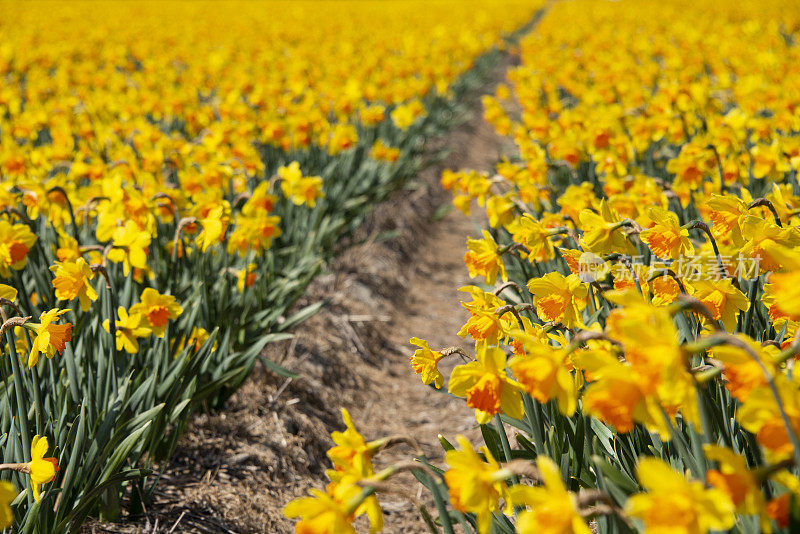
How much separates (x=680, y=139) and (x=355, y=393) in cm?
239

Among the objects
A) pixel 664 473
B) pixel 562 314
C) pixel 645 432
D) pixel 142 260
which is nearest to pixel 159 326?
pixel 142 260

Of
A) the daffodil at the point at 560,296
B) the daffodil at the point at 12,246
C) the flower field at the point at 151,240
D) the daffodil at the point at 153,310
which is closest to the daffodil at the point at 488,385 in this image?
the daffodil at the point at 560,296

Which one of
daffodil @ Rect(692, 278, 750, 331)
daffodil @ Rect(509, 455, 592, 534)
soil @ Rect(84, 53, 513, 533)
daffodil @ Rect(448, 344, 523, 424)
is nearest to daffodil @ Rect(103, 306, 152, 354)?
soil @ Rect(84, 53, 513, 533)

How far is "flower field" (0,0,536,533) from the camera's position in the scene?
1.85m

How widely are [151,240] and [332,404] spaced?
1156 mm

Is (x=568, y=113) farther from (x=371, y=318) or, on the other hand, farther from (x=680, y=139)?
(x=371, y=318)

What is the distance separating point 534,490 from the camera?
0.99m

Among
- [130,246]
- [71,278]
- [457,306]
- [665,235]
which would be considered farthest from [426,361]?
[457,306]

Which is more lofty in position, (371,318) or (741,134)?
(741,134)

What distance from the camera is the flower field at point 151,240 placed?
1846mm

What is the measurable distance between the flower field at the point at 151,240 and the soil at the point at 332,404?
0.46 feet

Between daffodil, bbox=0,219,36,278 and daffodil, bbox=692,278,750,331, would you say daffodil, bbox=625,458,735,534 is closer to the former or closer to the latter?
daffodil, bbox=692,278,750,331

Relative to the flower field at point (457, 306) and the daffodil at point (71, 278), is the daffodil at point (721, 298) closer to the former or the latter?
the flower field at point (457, 306)

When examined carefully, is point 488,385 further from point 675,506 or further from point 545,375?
point 675,506
